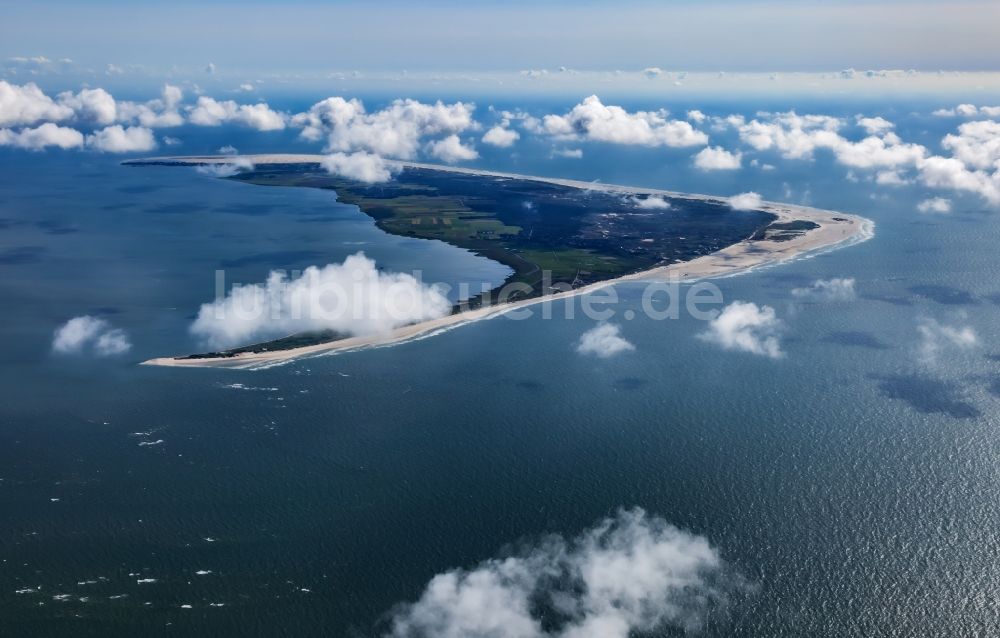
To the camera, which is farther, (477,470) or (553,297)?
(553,297)

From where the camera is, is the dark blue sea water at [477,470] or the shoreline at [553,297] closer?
the dark blue sea water at [477,470]

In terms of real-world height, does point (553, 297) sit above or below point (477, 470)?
above

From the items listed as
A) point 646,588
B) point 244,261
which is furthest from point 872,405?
point 244,261

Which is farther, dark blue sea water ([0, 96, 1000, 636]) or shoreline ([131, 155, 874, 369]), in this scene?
shoreline ([131, 155, 874, 369])

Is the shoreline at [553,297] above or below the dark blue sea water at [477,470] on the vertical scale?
above

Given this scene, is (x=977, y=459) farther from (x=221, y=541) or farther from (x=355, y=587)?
(x=221, y=541)

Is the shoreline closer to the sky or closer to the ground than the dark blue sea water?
closer to the sky

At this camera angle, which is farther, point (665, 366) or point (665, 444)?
point (665, 366)

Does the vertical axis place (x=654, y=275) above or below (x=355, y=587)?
above
